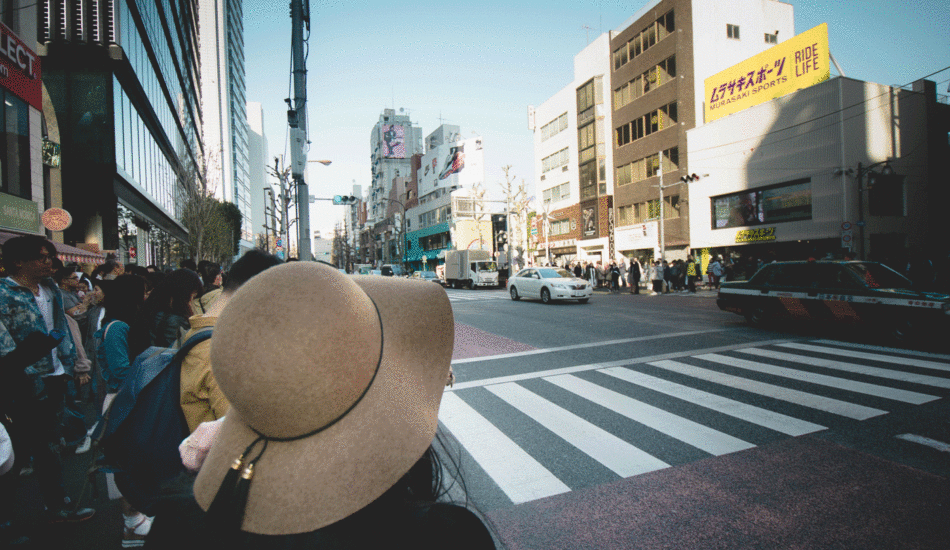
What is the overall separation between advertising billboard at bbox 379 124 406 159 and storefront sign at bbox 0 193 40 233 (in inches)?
3268

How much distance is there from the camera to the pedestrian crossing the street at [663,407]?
13.1 ft

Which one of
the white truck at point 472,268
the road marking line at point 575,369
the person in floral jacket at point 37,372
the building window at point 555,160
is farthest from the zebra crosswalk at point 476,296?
the building window at point 555,160

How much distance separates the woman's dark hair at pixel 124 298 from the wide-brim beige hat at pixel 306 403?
3.85 meters

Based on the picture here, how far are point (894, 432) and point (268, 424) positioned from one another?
219 inches

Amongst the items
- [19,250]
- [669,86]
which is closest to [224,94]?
[669,86]

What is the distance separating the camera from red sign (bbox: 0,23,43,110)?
10078 mm

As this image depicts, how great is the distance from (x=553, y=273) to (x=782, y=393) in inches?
539

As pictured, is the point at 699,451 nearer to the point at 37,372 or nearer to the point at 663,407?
the point at 663,407

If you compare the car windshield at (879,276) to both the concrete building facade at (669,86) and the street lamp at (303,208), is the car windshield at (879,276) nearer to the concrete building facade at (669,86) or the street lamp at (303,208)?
the street lamp at (303,208)

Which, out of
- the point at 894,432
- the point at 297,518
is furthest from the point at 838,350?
the point at 297,518

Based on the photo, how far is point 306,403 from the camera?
833 millimetres

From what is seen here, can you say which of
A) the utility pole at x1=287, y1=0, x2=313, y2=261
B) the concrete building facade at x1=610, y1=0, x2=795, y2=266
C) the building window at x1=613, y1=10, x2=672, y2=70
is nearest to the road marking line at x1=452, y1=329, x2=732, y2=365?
the utility pole at x1=287, y1=0, x2=313, y2=261

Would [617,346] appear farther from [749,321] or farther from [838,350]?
[749,321]

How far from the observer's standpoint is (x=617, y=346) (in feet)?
29.5
